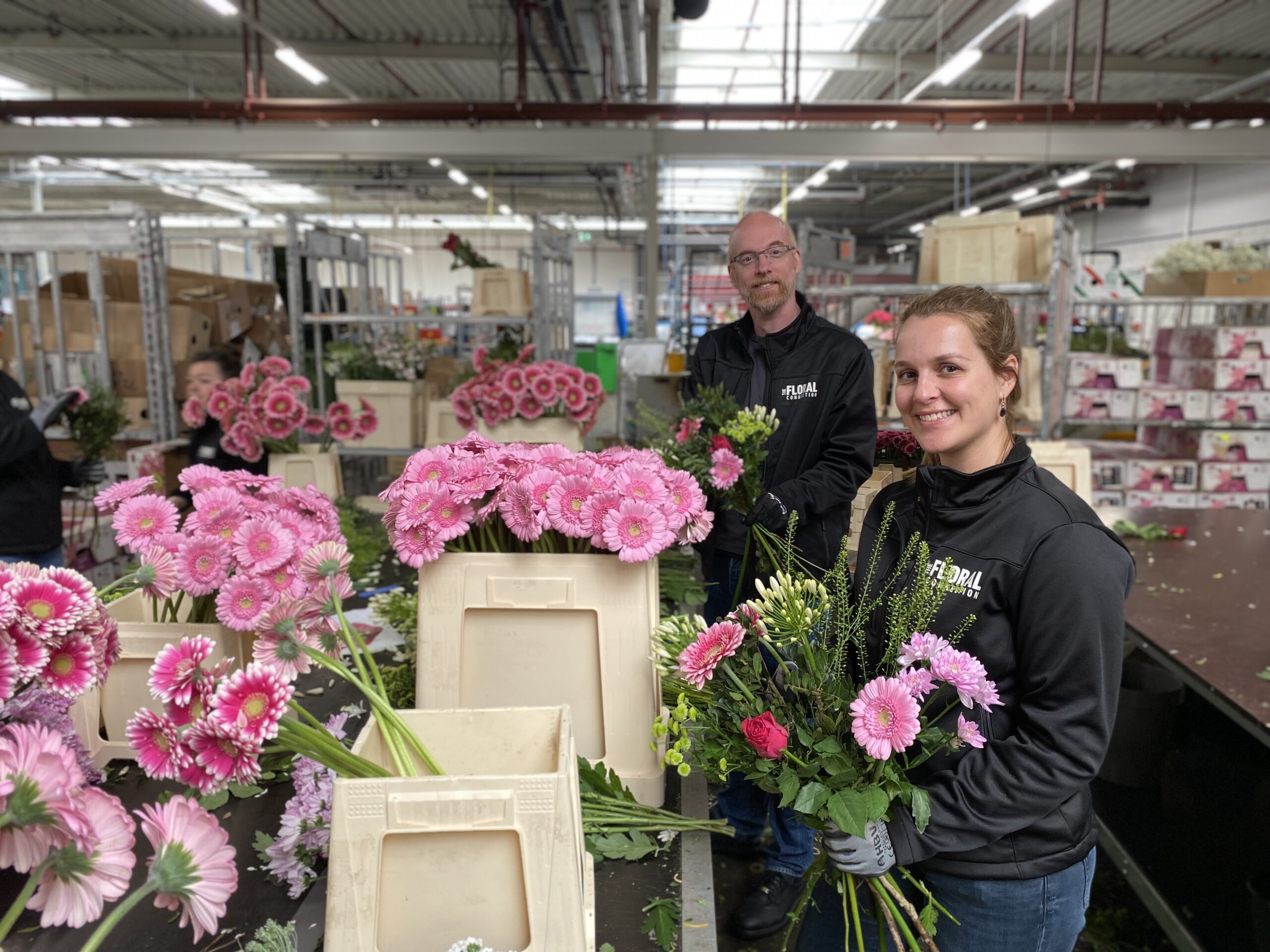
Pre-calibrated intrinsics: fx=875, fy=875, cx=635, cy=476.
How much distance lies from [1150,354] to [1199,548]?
13.7 feet

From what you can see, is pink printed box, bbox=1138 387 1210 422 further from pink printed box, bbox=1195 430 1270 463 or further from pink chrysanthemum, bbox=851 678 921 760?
pink chrysanthemum, bbox=851 678 921 760

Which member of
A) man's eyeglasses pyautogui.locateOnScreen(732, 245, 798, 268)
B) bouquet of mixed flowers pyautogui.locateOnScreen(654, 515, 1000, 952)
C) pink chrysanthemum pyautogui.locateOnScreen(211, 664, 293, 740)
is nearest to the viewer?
pink chrysanthemum pyautogui.locateOnScreen(211, 664, 293, 740)

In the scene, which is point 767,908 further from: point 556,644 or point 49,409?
point 49,409

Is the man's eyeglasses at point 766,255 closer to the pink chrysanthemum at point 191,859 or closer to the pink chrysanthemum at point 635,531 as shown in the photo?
the pink chrysanthemum at point 635,531

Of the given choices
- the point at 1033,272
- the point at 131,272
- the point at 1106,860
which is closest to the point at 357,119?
the point at 131,272

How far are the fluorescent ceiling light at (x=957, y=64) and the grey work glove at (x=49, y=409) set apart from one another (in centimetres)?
547

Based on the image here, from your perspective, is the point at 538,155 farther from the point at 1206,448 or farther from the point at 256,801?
the point at 256,801

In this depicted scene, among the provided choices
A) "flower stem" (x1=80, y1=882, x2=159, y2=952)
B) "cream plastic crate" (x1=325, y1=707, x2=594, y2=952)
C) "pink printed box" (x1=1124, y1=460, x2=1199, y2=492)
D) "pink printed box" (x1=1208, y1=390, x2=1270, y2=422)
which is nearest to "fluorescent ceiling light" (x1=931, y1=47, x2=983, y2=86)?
"pink printed box" (x1=1208, y1=390, x2=1270, y2=422)

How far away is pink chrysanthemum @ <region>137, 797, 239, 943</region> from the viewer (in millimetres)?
640

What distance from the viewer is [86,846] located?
626 millimetres

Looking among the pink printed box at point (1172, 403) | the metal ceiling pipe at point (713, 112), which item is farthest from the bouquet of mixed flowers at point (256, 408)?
the pink printed box at point (1172, 403)

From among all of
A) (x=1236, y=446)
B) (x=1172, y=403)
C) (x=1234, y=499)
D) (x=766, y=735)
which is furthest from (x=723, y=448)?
(x=1234, y=499)

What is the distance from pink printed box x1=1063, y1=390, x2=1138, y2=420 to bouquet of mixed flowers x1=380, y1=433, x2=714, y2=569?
16.4 feet

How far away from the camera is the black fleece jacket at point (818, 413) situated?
6.59ft
